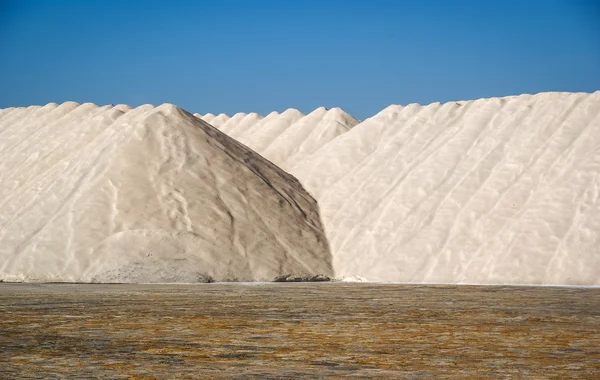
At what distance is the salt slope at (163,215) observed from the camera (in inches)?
1706

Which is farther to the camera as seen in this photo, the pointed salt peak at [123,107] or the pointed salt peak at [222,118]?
the pointed salt peak at [222,118]

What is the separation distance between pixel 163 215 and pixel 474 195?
16983 mm

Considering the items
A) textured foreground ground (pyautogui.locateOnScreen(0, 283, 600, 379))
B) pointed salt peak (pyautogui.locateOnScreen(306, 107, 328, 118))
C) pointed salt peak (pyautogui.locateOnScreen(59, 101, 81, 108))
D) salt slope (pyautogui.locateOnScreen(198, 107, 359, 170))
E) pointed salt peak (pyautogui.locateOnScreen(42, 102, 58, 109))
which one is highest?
pointed salt peak (pyautogui.locateOnScreen(42, 102, 58, 109))

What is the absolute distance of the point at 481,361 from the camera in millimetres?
11125

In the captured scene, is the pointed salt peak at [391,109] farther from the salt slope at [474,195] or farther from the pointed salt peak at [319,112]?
the pointed salt peak at [319,112]

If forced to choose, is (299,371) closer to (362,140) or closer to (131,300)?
(131,300)

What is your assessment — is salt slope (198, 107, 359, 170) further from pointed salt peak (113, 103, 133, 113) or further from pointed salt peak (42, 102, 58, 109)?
pointed salt peak (42, 102, 58, 109)

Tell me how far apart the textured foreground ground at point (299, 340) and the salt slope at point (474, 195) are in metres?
17.5

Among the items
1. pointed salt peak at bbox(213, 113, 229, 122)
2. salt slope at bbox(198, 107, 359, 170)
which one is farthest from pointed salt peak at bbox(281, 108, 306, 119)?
pointed salt peak at bbox(213, 113, 229, 122)

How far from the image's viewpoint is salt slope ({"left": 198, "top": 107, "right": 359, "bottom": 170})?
70188 millimetres

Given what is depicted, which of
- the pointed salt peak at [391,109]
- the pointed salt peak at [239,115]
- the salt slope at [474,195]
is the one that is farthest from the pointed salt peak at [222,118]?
the salt slope at [474,195]

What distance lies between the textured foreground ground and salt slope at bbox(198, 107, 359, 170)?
150ft

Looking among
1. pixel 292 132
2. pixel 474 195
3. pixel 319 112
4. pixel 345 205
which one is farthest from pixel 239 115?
pixel 474 195

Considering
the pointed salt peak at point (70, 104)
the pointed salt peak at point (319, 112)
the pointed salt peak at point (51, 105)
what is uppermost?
the pointed salt peak at point (51, 105)
